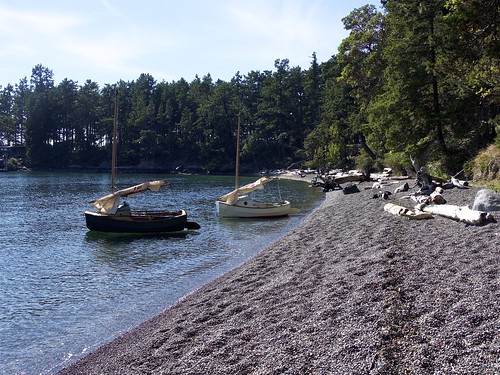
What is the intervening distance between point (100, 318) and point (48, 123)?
126790 millimetres

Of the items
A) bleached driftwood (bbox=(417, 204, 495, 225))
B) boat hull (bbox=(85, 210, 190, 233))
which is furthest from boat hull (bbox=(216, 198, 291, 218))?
bleached driftwood (bbox=(417, 204, 495, 225))

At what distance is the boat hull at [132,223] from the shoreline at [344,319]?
1184cm

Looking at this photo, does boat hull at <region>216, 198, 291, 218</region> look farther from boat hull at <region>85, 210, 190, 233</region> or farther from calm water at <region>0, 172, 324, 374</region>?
boat hull at <region>85, 210, 190, 233</region>

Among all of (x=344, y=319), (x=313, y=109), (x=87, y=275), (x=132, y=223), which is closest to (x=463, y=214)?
(x=344, y=319)

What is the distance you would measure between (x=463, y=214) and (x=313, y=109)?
9166cm

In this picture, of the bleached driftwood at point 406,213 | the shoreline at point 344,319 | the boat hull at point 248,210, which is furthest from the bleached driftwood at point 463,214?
the boat hull at point 248,210

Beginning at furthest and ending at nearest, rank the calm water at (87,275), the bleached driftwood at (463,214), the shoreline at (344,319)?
the bleached driftwood at (463,214), the calm water at (87,275), the shoreline at (344,319)

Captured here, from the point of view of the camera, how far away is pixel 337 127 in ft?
243

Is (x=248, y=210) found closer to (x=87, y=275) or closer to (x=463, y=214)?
(x=87, y=275)

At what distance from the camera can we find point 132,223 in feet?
83.6

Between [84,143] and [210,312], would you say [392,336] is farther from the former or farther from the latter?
[84,143]

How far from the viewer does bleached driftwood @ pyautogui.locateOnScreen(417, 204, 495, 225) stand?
576 inches

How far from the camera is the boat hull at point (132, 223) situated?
25.5m

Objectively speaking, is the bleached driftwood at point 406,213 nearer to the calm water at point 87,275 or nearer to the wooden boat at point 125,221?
the calm water at point 87,275
